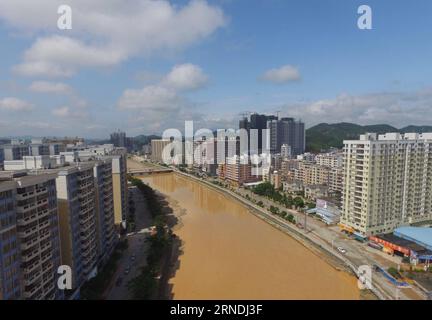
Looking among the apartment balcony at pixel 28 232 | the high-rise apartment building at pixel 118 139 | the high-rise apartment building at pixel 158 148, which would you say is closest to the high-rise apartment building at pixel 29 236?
the apartment balcony at pixel 28 232

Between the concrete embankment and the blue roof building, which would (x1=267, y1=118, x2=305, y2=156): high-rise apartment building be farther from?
the blue roof building

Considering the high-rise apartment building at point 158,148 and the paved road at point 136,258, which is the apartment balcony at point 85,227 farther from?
the high-rise apartment building at point 158,148

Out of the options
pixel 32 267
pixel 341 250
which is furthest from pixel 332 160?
pixel 32 267

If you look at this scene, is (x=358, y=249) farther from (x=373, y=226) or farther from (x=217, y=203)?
(x=217, y=203)

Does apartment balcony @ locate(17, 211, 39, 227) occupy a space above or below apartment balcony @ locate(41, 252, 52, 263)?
above

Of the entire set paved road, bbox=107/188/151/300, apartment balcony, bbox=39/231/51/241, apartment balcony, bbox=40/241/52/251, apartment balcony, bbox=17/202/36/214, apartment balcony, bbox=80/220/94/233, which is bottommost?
paved road, bbox=107/188/151/300

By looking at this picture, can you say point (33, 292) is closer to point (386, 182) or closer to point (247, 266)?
point (247, 266)

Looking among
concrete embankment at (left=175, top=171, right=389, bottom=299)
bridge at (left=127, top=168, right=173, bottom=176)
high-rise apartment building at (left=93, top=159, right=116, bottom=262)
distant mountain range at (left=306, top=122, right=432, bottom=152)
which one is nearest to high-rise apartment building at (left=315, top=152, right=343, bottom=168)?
concrete embankment at (left=175, top=171, right=389, bottom=299)
